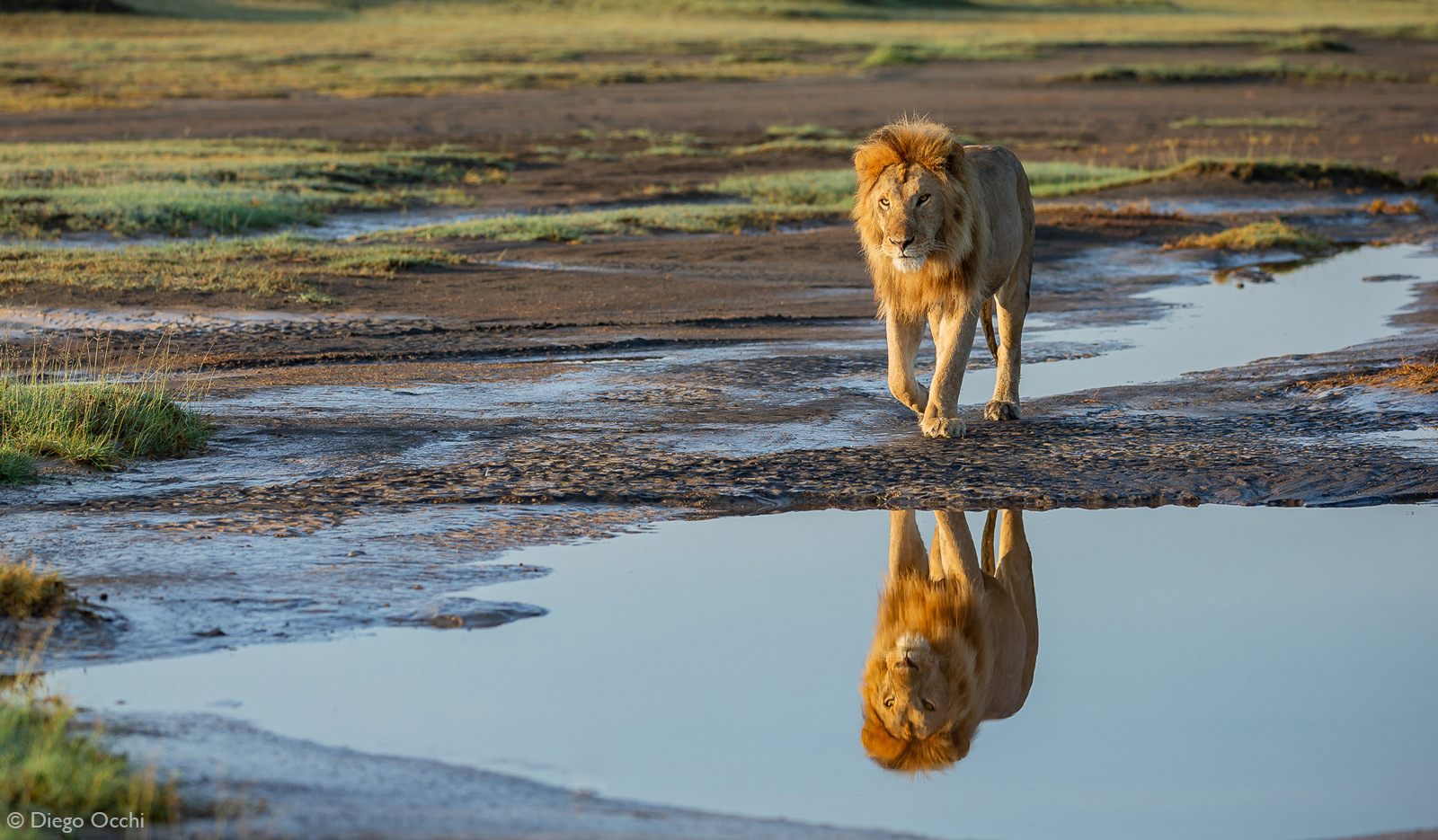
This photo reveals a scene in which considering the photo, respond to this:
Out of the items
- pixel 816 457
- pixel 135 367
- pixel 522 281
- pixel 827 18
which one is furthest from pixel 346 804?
pixel 827 18

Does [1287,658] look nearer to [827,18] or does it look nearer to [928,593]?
[928,593]

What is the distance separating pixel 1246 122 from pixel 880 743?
3414 cm

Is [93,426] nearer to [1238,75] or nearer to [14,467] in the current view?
[14,467]

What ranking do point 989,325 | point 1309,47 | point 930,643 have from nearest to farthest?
point 930,643 → point 989,325 → point 1309,47

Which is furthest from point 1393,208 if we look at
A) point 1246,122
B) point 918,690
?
point 918,690

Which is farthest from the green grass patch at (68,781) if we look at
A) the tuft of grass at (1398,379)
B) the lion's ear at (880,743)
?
the tuft of grass at (1398,379)

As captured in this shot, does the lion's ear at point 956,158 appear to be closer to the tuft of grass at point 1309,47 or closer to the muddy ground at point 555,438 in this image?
the muddy ground at point 555,438

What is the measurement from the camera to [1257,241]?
19078 mm

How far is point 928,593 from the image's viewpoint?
662cm

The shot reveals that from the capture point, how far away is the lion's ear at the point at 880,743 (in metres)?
4.96

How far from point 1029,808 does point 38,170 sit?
2285 centimetres

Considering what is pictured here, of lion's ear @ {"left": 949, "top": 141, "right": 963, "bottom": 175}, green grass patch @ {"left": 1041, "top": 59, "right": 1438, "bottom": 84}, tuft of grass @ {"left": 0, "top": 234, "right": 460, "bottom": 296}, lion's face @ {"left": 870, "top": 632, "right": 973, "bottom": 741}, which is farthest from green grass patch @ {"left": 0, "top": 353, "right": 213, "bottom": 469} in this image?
green grass patch @ {"left": 1041, "top": 59, "right": 1438, "bottom": 84}

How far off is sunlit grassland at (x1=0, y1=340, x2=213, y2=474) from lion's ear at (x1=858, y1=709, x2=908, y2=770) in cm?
493

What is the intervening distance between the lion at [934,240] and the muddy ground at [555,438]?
42cm
